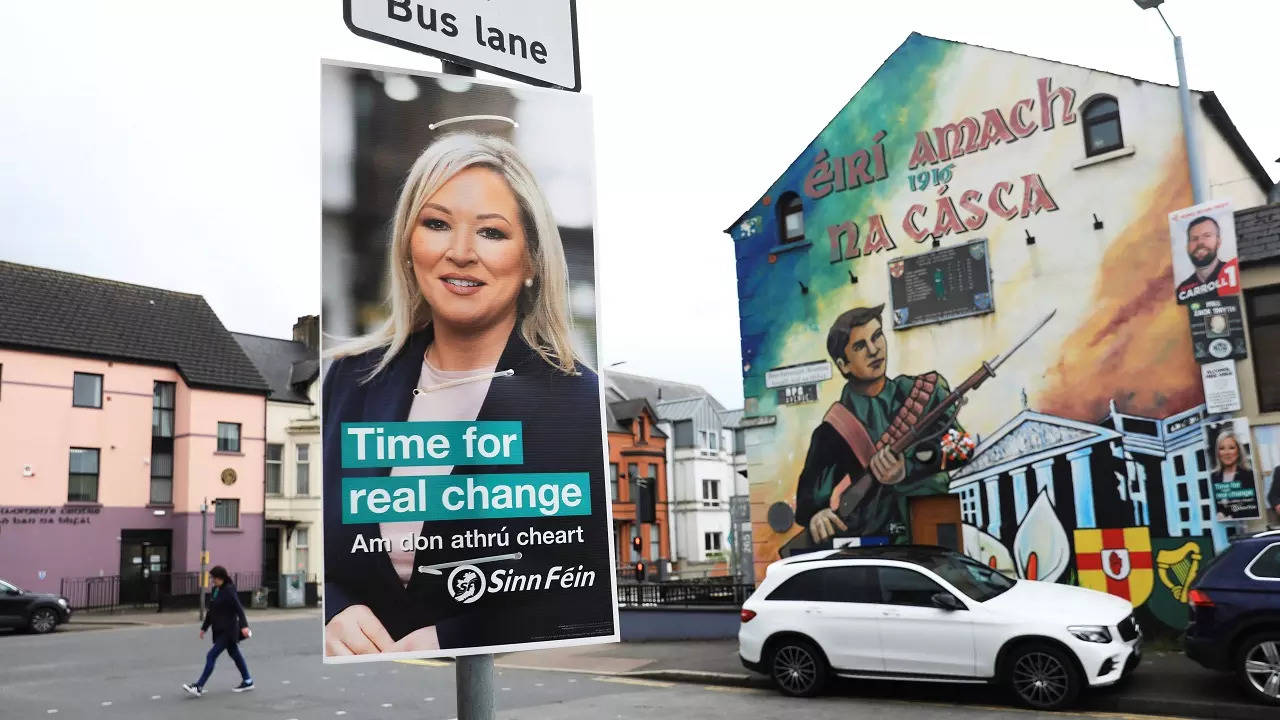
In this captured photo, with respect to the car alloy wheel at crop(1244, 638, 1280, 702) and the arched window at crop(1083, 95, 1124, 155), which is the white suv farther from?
the arched window at crop(1083, 95, 1124, 155)

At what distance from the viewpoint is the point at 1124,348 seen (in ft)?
49.2

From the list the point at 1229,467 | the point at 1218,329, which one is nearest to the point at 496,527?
the point at 1229,467

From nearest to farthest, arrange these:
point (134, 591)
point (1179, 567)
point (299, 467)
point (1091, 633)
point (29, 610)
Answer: point (1091, 633) → point (1179, 567) → point (29, 610) → point (134, 591) → point (299, 467)

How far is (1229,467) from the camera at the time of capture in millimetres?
13758

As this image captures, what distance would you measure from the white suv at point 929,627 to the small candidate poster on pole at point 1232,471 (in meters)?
2.96

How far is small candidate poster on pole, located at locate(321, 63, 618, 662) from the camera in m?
3.29

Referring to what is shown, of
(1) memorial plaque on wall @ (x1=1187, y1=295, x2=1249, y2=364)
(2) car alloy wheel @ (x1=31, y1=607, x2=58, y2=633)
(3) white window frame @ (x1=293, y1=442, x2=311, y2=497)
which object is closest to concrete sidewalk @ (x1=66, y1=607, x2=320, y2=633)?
(2) car alloy wheel @ (x1=31, y1=607, x2=58, y2=633)

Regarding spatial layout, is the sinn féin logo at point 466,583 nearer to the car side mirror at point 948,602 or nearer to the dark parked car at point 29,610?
the car side mirror at point 948,602

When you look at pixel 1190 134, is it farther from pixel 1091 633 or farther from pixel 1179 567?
pixel 1091 633

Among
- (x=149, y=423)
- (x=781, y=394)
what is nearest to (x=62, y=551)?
(x=149, y=423)

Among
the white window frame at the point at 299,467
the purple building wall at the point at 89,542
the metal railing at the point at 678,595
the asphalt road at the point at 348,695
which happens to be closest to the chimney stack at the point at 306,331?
the white window frame at the point at 299,467

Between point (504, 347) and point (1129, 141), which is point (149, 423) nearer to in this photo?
point (1129, 141)

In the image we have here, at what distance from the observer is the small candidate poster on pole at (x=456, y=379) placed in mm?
3287

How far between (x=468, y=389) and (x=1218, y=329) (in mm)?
13553
